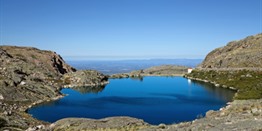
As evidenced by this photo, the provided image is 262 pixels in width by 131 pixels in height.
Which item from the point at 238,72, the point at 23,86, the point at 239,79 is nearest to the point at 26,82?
the point at 23,86

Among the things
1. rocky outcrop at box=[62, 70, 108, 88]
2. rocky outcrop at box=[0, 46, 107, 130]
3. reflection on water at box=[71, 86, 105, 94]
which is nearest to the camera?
rocky outcrop at box=[0, 46, 107, 130]

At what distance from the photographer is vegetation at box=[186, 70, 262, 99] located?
110 meters

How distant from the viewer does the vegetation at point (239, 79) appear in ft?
362

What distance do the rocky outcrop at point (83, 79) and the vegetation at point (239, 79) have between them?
6092 cm

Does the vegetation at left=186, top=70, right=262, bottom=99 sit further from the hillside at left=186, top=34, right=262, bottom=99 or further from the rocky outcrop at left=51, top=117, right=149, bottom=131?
the rocky outcrop at left=51, top=117, right=149, bottom=131

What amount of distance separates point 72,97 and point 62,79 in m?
49.3

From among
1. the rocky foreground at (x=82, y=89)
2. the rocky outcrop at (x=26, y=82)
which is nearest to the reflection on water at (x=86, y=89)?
the rocky foreground at (x=82, y=89)

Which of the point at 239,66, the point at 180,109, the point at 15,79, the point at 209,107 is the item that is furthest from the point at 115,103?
the point at 239,66

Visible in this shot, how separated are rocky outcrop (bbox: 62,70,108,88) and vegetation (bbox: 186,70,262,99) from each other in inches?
2398

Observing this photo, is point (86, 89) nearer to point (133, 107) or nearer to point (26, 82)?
point (26, 82)

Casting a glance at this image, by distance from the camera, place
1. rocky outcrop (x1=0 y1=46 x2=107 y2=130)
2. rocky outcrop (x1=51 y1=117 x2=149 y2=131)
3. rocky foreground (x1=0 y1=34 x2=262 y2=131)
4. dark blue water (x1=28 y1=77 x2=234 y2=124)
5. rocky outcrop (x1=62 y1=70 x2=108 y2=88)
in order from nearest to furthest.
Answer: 1. rocky foreground (x1=0 y1=34 x2=262 y2=131)
2. rocky outcrop (x1=51 y1=117 x2=149 y2=131)
3. rocky outcrop (x1=0 y1=46 x2=107 y2=130)
4. dark blue water (x1=28 y1=77 x2=234 y2=124)
5. rocky outcrop (x1=62 y1=70 x2=108 y2=88)

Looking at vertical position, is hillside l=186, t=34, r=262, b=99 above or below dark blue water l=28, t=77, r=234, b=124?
above

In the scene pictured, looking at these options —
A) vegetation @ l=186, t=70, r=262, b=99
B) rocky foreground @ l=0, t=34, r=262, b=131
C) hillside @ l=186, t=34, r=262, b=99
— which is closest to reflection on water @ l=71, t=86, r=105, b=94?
rocky foreground @ l=0, t=34, r=262, b=131

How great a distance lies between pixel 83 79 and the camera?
16425cm
